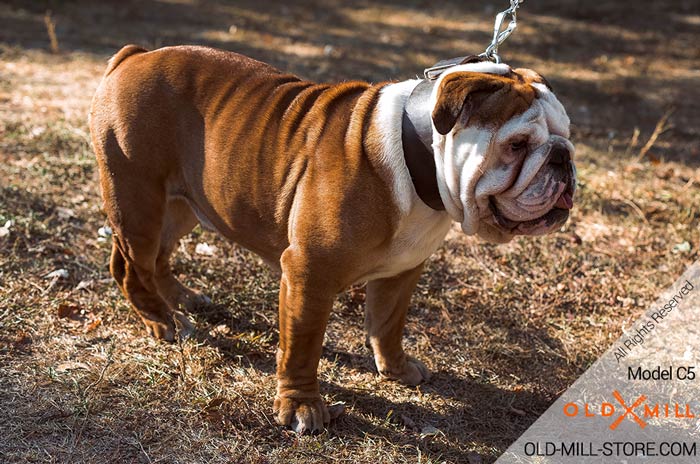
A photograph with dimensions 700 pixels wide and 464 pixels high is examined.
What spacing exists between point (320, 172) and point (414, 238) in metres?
0.47

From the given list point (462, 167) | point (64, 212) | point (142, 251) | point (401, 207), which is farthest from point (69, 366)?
point (462, 167)

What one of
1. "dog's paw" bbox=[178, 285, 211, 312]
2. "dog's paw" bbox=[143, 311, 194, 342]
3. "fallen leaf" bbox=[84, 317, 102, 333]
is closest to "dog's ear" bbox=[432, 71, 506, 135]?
"dog's paw" bbox=[143, 311, 194, 342]

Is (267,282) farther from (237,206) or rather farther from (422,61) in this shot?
(422,61)

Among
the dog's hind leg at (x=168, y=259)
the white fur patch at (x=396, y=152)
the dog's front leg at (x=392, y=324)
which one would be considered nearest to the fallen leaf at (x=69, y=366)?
the dog's hind leg at (x=168, y=259)

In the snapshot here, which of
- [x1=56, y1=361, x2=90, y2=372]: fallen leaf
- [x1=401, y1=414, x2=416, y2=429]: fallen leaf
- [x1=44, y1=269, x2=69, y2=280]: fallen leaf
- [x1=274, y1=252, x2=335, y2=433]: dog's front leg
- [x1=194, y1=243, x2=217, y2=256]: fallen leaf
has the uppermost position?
[x1=274, y1=252, x2=335, y2=433]: dog's front leg

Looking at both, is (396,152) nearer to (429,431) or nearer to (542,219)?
(542,219)

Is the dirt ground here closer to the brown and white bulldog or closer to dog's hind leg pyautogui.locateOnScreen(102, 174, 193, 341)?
dog's hind leg pyautogui.locateOnScreen(102, 174, 193, 341)

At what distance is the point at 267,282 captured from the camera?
4.49 meters

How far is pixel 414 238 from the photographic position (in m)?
3.15

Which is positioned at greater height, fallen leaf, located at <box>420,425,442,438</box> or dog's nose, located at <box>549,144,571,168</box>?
dog's nose, located at <box>549,144,571,168</box>

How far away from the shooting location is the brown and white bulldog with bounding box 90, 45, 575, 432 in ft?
9.32

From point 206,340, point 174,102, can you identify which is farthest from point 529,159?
point 206,340

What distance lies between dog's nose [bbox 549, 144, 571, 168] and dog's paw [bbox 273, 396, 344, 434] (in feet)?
4.98

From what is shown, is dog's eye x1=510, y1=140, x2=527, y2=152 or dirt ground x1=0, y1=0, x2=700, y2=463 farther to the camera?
dirt ground x1=0, y1=0, x2=700, y2=463
